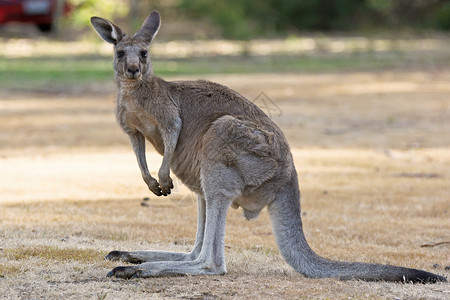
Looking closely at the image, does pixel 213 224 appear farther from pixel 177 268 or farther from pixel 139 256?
pixel 139 256

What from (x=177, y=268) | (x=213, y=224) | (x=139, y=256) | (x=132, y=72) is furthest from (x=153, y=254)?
(x=132, y=72)

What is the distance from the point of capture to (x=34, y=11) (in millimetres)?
23609

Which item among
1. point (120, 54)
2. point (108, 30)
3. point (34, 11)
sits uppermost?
point (34, 11)

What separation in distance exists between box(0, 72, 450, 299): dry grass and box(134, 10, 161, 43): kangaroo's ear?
134cm

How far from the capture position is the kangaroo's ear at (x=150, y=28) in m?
4.69

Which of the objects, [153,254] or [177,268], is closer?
[177,268]

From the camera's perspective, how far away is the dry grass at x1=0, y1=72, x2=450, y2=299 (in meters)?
4.13

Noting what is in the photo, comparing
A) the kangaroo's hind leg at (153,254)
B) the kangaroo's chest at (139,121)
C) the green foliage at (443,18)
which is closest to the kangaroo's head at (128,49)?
the kangaroo's chest at (139,121)

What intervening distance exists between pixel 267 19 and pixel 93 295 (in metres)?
24.8

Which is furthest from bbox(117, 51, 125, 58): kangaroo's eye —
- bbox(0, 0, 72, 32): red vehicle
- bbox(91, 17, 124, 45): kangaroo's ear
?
bbox(0, 0, 72, 32): red vehicle

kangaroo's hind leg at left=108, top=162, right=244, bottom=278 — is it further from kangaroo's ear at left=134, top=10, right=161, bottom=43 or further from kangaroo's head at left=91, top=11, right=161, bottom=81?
kangaroo's ear at left=134, top=10, right=161, bottom=43

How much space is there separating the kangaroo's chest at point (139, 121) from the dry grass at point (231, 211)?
0.78m

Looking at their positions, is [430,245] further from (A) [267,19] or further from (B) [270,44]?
(A) [267,19]

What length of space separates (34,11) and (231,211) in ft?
60.8
